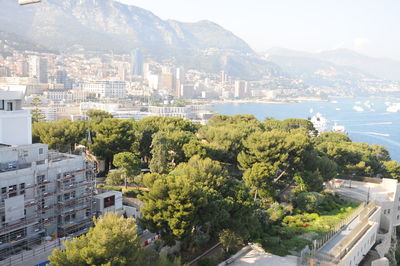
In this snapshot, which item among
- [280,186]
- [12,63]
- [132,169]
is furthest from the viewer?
[12,63]

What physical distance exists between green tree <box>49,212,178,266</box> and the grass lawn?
6.87 m

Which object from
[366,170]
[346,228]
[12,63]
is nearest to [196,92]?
[12,63]

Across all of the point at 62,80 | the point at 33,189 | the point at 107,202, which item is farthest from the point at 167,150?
the point at 62,80

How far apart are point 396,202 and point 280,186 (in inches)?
284

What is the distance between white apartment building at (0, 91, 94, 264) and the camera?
12141 mm

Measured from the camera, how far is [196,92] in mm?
154250

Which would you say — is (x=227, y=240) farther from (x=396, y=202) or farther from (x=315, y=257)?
(x=396, y=202)

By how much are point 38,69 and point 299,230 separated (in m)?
112

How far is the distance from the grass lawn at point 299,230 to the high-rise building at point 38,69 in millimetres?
108790

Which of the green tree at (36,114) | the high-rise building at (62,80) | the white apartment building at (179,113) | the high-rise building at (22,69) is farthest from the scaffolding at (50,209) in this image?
the high-rise building at (22,69)

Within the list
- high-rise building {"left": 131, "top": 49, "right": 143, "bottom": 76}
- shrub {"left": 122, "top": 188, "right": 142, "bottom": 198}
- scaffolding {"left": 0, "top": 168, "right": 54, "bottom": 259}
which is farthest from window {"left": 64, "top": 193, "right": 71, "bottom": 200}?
high-rise building {"left": 131, "top": 49, "right": 143, "bottom": 76}

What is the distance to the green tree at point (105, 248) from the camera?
8.90 m

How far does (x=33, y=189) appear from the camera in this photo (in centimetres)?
1293

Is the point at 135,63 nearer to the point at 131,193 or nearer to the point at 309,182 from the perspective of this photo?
the point at 309,182
